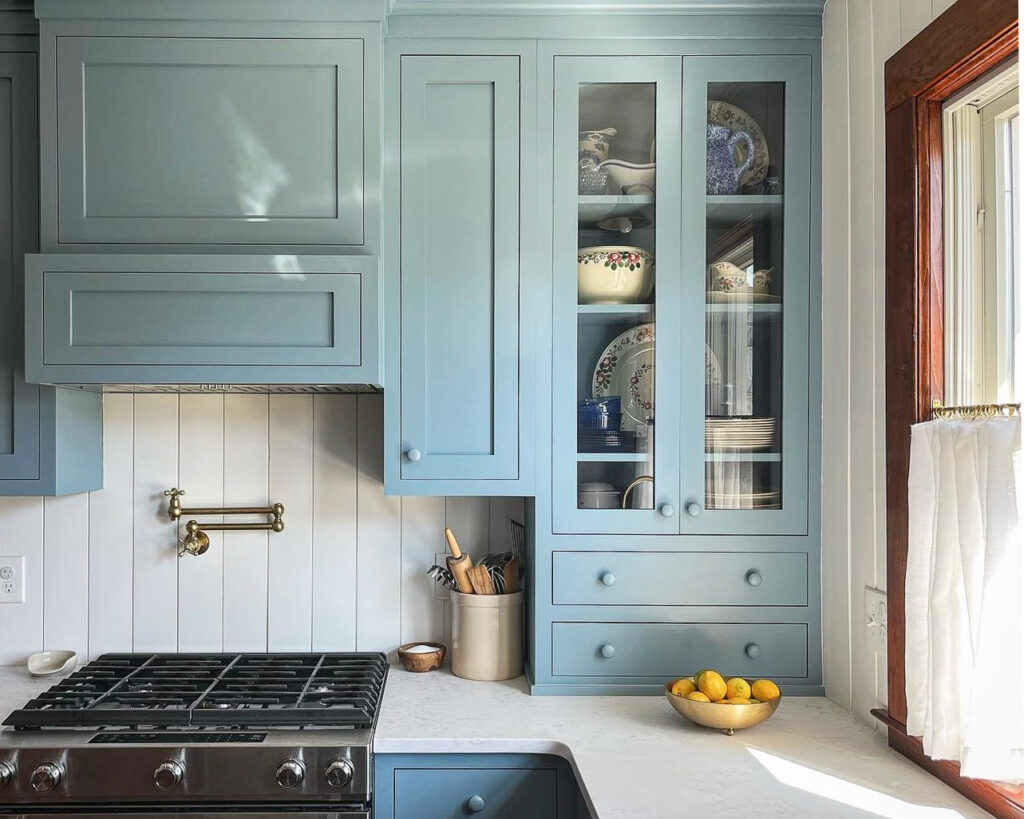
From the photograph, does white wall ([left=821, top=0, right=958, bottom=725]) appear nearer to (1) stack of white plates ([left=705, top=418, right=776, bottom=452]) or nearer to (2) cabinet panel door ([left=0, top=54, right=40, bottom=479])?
(1) stack of white plates ([left=705, top=418, right=776, bottom=452])

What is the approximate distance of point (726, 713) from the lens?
169 cm

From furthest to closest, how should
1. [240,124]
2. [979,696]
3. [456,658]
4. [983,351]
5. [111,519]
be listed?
1. [111,519]
2. [456,658]
3. [240,124]
4. [983,351]
5. [979,696]

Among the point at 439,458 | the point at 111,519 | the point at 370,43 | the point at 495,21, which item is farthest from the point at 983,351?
the point at 111,519

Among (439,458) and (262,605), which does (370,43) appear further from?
(262,605)

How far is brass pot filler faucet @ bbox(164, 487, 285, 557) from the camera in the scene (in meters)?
2.23

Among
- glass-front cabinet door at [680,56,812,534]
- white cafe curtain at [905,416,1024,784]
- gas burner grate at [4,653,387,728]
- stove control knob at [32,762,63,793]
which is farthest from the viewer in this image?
glass-front cabinet door at [680,56,812,534]

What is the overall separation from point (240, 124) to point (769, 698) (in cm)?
161

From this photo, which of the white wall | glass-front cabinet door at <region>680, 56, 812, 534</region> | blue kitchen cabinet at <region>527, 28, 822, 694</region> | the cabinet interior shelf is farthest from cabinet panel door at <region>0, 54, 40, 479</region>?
the white wall

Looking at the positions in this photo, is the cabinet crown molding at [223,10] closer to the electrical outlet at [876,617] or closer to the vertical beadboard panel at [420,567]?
the vertical beadboard panel at [420,567]

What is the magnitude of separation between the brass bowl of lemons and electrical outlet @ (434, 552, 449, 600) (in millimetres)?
709

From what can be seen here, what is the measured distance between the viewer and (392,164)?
1.95 meters

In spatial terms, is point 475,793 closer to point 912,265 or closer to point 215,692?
point 215,692

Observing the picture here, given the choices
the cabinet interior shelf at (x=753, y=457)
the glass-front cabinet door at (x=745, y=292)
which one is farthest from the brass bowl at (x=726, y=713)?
the cabinet interior shelf at (x=753, y=457)

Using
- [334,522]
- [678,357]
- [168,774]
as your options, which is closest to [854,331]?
[678,357]
